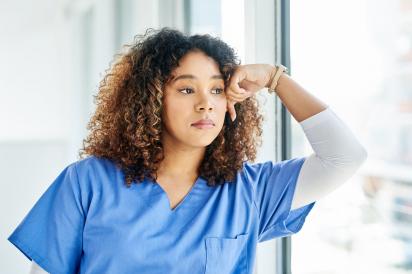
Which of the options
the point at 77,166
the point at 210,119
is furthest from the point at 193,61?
the point at 77,166

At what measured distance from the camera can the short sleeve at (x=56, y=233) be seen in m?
0.99

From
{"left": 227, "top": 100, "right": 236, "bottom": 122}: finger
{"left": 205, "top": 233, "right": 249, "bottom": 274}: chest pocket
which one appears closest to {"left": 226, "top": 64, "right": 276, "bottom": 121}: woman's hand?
{"left": 227, "top": 100, "right": 236, "bottom": 122}: finger

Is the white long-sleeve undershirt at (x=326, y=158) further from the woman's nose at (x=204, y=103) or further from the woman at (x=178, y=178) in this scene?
the woman's nose at (x=204, y=103)

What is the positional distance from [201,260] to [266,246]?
0.46m

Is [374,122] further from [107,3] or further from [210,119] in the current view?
[107,3]

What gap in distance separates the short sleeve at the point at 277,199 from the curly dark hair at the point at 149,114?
0.22 ft

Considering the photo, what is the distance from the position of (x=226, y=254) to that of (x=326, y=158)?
11.6 inches

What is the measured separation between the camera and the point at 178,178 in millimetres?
1092

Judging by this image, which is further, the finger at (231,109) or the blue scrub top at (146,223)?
the finger at (231,109)

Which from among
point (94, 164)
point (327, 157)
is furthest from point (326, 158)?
point (94, 164)

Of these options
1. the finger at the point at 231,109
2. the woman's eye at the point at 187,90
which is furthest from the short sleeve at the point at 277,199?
the woman's eye at the point at 187,90

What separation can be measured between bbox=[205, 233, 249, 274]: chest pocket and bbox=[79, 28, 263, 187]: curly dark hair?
0.46 ft

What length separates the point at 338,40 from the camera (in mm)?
1194

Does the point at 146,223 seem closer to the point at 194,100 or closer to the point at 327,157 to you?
the point at 194,100
